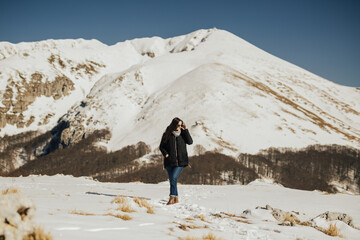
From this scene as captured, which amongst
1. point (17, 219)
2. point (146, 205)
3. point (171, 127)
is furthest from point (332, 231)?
point (17, 219)

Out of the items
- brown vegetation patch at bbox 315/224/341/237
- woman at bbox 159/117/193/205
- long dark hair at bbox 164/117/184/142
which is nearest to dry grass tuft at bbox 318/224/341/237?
brown vegetation patch at bbox 315/224/341/237

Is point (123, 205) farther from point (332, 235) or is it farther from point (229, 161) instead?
point (229, 161)

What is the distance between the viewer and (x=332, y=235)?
981 centimetres

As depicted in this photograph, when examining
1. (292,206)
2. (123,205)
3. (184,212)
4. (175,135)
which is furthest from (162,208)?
(292,206)

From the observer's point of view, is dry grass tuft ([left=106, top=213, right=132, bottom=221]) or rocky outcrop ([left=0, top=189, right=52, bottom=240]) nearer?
rocky outcrop ([left=0, top=189, right=52, bottom=240])

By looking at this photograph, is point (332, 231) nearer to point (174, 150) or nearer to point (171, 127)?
point (174, 150)

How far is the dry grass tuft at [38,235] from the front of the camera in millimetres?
4840

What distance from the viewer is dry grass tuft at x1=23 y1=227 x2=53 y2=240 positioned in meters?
4.84

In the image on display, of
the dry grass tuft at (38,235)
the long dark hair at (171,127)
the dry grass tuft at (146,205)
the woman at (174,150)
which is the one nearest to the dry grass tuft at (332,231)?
the woman at (174,150)

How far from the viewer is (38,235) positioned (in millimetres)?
4863

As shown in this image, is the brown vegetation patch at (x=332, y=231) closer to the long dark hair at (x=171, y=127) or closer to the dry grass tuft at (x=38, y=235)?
the long dark hair at (x=171, y=127)

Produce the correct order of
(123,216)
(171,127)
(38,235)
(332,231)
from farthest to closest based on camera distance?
(171,127)
(332,231)
(123,216)
(38,235)

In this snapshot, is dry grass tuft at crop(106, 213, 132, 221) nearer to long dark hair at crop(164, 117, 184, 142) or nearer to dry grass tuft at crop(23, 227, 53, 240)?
dry grass tuft at crop(23, 227, 53, 240)

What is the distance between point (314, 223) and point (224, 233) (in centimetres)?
492
